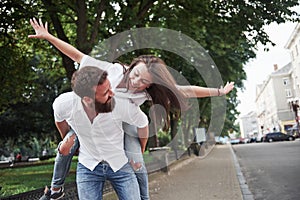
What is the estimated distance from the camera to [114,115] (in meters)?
2.61

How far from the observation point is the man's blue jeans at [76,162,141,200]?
2.71m

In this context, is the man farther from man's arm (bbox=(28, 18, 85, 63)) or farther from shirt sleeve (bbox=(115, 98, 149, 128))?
man's arm (bbox=(28, 18, 85, 63))

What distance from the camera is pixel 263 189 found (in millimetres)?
9531

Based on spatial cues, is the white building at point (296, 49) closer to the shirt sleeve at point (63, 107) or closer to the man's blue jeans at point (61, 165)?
the man's blue jeans at point (61, 165)

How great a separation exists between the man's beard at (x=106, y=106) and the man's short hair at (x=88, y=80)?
0.10m

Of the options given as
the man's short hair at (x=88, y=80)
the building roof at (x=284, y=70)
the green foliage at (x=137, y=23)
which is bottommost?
the man's short hair at (x=88, y=80)

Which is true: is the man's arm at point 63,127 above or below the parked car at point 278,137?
above

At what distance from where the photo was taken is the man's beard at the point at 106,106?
2514 millimetres

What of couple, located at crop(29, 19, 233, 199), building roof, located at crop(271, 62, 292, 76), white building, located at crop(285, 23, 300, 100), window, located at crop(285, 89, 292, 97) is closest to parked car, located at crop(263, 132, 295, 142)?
white building, located at crop(285, 23, 300, 100)

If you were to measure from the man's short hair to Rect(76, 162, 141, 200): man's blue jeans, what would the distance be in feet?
1.98

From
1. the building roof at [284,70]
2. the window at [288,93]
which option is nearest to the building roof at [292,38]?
the building roof at [284,70]

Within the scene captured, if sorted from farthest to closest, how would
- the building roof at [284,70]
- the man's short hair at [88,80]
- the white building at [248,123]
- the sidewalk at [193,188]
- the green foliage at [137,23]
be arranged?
the white building at [248,123], the building roof at [284,70], the green foliage at [137,23], the sidewalk at [193,188], the man's short hair at [88,80]

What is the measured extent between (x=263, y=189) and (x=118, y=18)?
20.7 ft

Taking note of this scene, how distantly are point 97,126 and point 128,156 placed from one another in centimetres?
38
